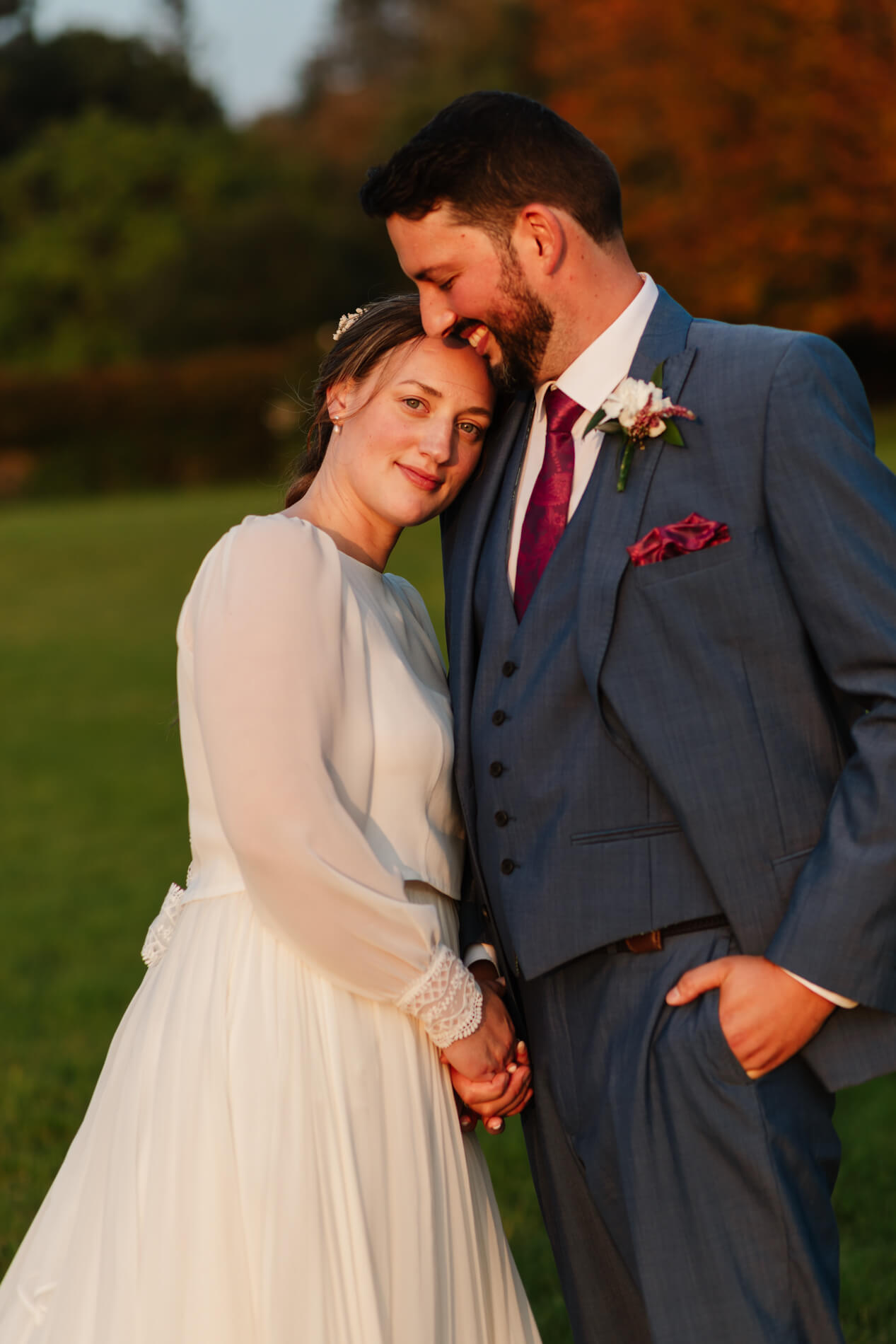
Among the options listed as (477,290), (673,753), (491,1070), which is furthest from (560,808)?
(477,290)

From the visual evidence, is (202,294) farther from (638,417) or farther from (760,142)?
(638,417)

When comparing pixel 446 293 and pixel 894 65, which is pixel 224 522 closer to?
pixel 894 65

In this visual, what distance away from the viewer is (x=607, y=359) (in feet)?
8.87

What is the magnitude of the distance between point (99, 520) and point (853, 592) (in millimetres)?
21263

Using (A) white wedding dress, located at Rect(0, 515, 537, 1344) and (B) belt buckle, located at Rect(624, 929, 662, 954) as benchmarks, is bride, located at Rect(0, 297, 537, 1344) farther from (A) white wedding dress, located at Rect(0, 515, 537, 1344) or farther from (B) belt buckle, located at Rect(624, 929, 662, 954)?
(B) belt buckle, located at Rect(624, 929, 662, 954)

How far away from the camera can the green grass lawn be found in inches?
171

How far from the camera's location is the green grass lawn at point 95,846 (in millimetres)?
4336

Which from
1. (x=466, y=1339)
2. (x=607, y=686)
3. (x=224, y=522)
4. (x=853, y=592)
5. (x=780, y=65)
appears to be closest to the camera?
(x=853, y=592)

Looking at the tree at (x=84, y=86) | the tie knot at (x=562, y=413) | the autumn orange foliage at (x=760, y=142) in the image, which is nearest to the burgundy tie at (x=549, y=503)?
the tie knot at (x=562, y=413)

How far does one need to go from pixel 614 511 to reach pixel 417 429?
0.54 meters

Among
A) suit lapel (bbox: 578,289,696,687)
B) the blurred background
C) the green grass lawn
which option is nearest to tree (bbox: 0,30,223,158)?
the blurred background

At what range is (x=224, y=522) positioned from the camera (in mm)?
20703

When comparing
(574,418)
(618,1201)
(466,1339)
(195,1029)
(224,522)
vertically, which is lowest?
(466,1339)

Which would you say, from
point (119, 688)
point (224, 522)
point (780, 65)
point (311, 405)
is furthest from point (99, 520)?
point (311, 405)
